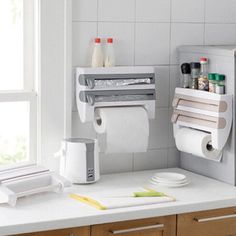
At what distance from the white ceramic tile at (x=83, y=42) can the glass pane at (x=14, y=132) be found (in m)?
0.33

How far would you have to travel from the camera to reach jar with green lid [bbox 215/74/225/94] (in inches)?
115

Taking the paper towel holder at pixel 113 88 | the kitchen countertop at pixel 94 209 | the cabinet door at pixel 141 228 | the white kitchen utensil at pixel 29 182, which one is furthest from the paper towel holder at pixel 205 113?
the white kitchen utensil at pixel 29 182

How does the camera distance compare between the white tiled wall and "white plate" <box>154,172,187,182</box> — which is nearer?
"white plate" <box>154,172,187,182</box>

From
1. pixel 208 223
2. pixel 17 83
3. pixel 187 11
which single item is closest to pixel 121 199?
pixel 208 223

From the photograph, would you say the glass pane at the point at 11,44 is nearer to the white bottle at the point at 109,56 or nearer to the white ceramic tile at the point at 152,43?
the white bottle at the point at 109,56

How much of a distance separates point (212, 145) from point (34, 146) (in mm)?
846

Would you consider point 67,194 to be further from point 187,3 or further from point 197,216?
point 187,3

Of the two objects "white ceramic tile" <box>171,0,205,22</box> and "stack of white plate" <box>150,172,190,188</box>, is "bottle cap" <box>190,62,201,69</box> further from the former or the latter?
"stack of white plate" <box>150,172,190,188</box>

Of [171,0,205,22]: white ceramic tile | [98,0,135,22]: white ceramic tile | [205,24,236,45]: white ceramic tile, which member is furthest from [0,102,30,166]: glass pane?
[205,24,236,45]: white ceramic tile

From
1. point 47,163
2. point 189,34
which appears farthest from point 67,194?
point 189,34

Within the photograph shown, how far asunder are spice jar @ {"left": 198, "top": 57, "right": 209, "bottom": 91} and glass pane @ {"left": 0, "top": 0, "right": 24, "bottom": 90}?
2.79ft

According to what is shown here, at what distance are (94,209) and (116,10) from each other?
1.06 metres

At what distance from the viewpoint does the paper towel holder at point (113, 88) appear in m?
2.96

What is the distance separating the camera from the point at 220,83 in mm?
2932
